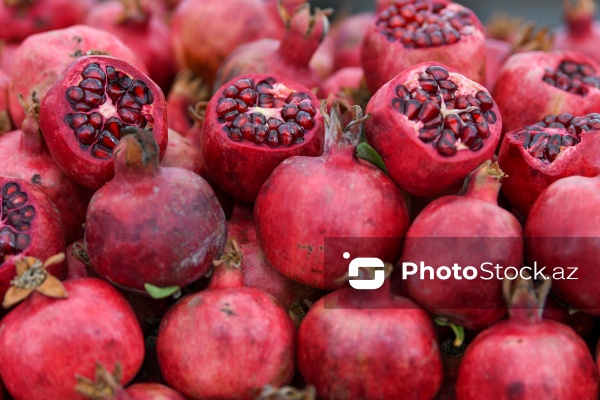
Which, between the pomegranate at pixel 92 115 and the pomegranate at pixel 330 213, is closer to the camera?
the pomegranate at pixel 330 213

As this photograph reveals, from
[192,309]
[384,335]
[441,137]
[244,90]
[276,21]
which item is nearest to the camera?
[384,335]

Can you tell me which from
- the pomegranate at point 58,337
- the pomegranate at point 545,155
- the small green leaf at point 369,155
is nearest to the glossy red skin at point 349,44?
the pomegranate at point 545,155

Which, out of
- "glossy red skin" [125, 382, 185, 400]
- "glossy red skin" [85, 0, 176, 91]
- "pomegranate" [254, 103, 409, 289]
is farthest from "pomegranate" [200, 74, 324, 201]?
"glossy red skin" [85, 0, 176, 91]

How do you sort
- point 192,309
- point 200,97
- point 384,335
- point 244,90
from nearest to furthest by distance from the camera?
point 384,335 < point 192,309 < point 244,90 < point 200,97

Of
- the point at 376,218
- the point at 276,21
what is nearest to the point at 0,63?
the point at 276,21

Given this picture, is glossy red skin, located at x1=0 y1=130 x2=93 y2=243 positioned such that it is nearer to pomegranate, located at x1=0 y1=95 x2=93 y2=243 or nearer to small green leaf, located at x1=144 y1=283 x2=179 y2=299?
pomegranate, located at x1=0 y1=95 x2=93 y2=243

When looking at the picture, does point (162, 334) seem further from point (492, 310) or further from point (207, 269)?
point (492, 310)

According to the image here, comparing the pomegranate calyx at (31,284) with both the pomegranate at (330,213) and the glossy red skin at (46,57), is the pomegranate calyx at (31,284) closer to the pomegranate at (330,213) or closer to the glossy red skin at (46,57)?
the pomegranate at (330,213)
